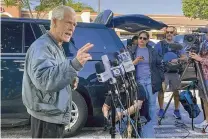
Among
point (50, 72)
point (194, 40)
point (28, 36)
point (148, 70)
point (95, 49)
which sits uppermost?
point (50, 72)

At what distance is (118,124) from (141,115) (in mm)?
422

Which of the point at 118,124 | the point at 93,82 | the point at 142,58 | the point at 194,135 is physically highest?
the point at 142,58

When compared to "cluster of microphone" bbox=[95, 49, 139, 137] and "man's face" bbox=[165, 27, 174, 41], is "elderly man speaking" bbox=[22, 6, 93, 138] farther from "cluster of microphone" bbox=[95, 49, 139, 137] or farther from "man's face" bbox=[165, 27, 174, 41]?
"man's face" bbox=[165, 27, 174, 41]

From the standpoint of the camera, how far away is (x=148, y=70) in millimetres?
5555

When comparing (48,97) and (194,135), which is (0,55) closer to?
(48,97)

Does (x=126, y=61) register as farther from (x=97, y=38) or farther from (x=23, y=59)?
(x=23, y=59)

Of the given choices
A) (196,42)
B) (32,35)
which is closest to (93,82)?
(32,35)

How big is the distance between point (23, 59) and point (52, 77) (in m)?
2.83

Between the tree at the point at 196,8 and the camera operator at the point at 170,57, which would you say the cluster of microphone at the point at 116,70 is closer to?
the camera operator at the point at 170,57

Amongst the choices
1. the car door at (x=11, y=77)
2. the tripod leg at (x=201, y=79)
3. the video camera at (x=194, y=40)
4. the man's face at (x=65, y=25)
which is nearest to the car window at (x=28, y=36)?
the car door at (x=11, y=77)

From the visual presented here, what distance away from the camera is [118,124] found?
4758 millimetres

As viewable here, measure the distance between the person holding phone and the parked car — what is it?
306mm

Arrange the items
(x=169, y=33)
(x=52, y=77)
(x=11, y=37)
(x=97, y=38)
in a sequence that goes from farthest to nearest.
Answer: (x=169, y=33) → (x=97, y=38) → (x=11, y=37) → (x=52, y=77)

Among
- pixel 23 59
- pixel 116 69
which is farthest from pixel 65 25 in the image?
pixel 23 59
